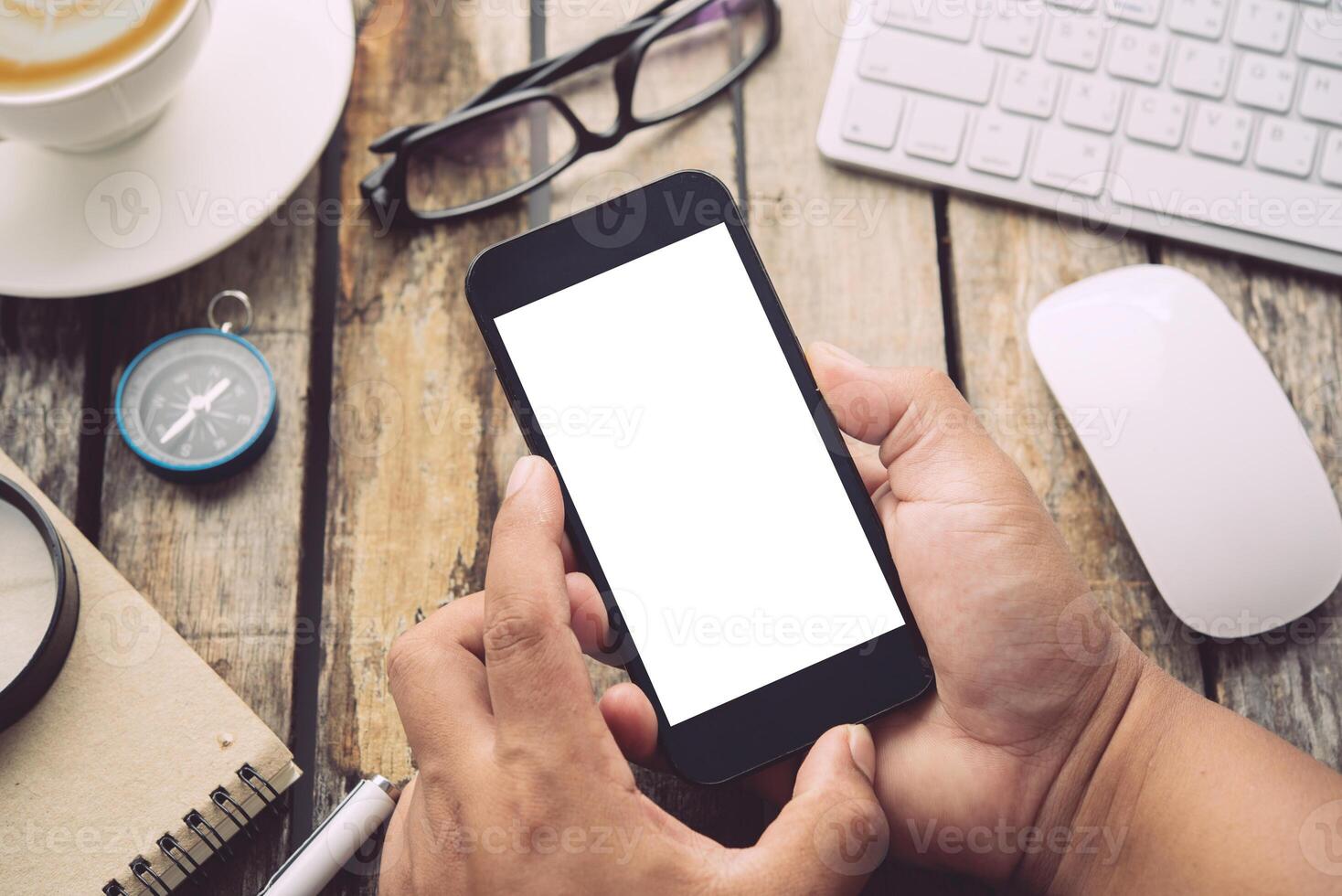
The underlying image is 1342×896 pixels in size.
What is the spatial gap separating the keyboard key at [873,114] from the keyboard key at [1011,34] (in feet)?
0.25

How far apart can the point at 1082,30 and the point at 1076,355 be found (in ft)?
0.80

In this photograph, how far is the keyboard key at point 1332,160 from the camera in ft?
2.27

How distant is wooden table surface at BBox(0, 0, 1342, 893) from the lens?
0.68m

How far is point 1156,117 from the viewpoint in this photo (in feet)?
2.31

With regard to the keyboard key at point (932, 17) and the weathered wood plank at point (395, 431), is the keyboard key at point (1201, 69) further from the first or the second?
the weathered wood plank at point (395, 431)

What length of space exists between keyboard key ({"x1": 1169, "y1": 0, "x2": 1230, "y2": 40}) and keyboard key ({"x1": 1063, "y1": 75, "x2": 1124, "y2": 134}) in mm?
64

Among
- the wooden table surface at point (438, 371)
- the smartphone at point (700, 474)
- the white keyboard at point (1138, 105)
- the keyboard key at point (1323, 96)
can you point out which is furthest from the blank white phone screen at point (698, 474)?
the keyboard key at point (1323, 96)

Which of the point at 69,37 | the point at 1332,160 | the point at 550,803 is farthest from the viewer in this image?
the point at 1332,160

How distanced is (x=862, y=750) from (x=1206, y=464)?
0.30 meters

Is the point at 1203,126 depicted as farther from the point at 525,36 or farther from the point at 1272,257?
the point at 525,36

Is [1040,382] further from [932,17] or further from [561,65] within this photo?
[561,65]

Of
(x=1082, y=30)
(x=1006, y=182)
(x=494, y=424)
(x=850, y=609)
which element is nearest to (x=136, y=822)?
(x=494, y=424)

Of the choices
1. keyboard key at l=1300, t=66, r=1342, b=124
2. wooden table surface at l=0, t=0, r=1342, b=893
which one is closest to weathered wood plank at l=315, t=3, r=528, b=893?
wooden table surface at l=0, t=0, r=1342, b=893

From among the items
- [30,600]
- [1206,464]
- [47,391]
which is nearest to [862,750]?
[1206,464]
